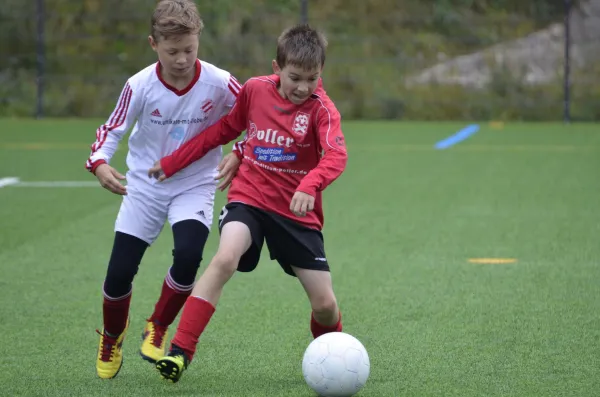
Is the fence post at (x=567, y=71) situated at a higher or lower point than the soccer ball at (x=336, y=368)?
lower

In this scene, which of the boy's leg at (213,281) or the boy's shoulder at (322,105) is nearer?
the boy's leg at (213,281)

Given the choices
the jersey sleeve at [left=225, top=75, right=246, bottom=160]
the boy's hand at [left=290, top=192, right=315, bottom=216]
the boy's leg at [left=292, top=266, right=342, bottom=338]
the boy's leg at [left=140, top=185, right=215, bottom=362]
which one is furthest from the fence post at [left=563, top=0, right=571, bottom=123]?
the boy's hand at [left=290, top=192, right=315, bottom=216]

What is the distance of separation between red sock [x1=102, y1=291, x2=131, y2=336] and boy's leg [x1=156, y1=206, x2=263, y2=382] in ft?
1.63

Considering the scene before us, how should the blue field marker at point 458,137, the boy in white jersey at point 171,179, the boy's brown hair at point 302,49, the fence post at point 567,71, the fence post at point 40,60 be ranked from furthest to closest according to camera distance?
the fence post at point 40,60
the fence post at point 567,71
the blue field marker at point 458,137
the boy in white jersey at point 171,179
the boy's brown hair at point 302,49

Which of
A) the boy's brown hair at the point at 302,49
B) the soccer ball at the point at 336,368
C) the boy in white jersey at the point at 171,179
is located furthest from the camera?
the boy in white jersey at the point at 171,179

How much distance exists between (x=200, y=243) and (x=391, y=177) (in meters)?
7.41

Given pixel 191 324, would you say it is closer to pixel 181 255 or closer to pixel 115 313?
pixel 181 255

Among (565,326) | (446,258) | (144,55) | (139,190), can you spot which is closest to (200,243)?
(139,190)

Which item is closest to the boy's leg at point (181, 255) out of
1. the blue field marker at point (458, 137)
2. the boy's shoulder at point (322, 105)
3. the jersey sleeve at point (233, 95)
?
the jersey sleeve at point (233, 95)

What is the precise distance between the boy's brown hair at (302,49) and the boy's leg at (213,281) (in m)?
0.64

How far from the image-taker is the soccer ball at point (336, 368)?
164 inches

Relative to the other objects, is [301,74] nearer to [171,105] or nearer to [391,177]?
[171,105]

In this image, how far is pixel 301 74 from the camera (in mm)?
4402

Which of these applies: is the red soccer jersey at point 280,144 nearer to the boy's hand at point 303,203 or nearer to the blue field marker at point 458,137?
the boy's hand at point 303,203
